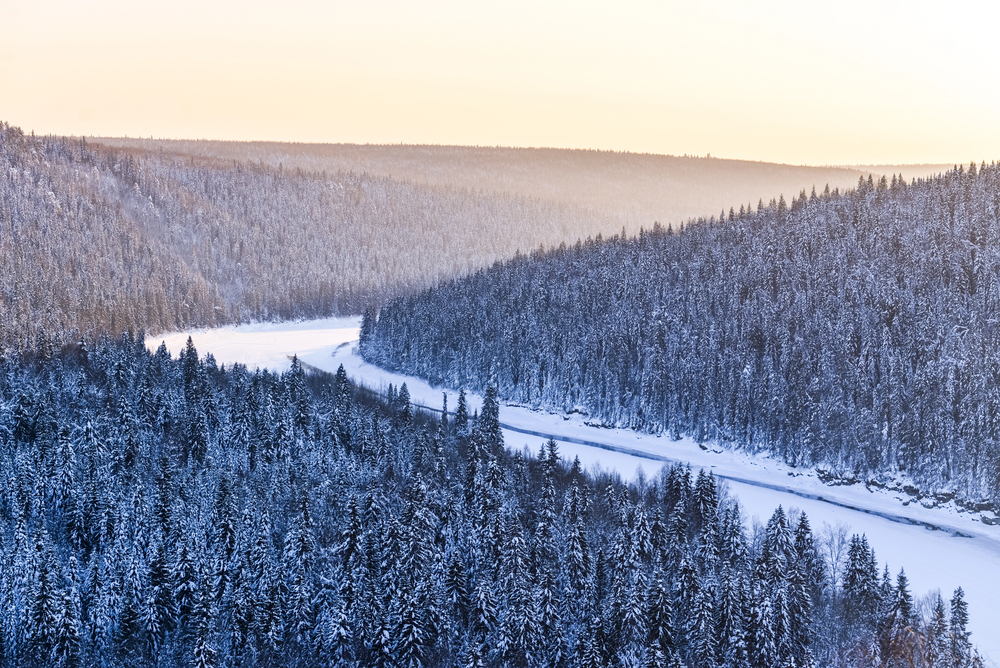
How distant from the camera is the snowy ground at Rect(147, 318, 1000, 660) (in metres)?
71.4

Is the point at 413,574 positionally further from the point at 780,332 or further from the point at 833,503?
the point at 780,332

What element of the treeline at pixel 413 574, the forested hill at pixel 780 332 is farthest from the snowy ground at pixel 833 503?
the treeline at pixel 413 574

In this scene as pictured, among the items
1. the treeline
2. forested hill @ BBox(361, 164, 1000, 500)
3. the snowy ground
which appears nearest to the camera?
the treeline

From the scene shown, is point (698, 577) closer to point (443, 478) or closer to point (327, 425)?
point (443, 478)

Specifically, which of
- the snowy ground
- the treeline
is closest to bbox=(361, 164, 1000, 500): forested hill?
the snowy ground

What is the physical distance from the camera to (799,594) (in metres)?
54.1

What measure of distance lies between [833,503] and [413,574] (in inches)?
2225

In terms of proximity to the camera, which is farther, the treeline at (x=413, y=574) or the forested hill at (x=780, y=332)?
the forested hill at (x=780, y=332)

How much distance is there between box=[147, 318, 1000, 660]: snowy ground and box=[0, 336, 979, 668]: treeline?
732 cm

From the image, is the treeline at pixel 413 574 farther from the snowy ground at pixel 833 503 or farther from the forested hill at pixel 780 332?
the forested hill at pixel 780 332

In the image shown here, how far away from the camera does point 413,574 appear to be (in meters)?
59.9

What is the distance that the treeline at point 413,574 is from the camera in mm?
54031

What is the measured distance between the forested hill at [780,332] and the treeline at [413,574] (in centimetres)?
2697

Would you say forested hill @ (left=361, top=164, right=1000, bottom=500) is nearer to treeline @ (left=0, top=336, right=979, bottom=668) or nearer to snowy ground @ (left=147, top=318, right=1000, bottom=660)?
snowy ground @ (left=147, top=318, right=1000, bottom=660)
